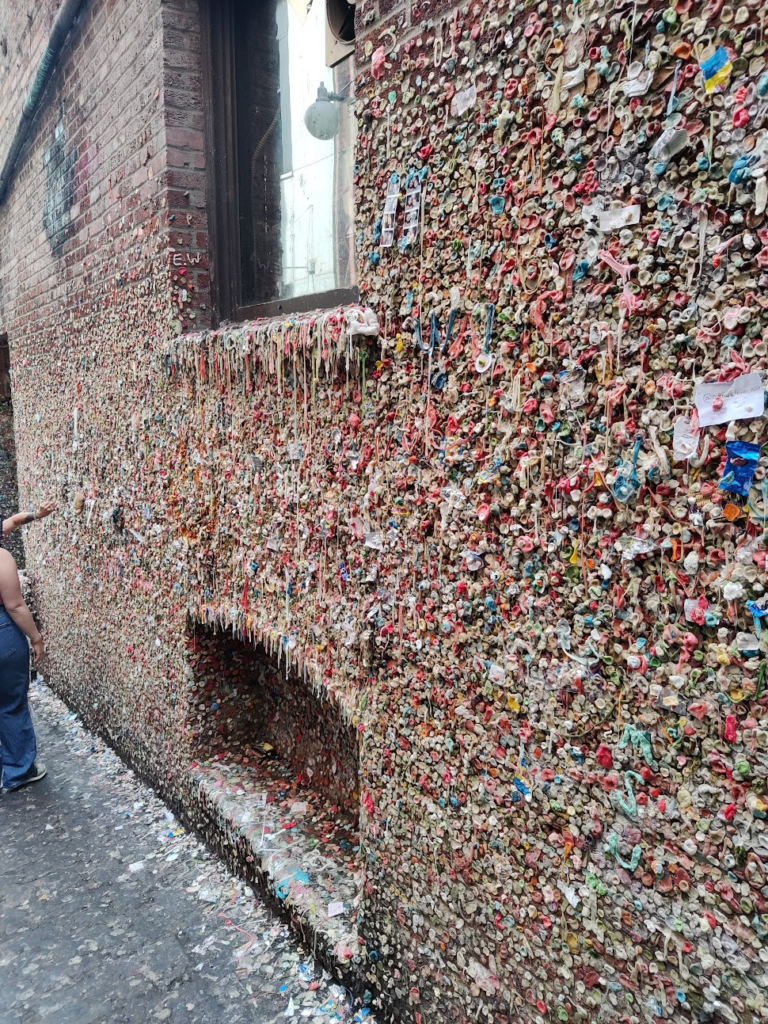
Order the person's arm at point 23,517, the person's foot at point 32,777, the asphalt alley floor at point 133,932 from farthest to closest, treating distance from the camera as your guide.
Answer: the person's arm at point 23,517 < the person's foot at point 32,777 < the asphalt alley floor at point 133,932

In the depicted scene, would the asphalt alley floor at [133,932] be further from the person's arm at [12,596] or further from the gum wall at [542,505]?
the person's arm at [12,596]

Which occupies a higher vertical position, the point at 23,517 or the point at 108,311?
the point at 108,311

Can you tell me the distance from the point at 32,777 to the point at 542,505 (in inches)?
146

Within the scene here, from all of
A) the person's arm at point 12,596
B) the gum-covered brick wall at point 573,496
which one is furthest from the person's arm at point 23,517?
the gum-covered brick wall at point 573,496

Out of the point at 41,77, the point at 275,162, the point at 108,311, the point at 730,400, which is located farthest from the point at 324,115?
the point at 41,77

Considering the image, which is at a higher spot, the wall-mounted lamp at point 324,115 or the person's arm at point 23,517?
the wall-mounted lamp at point 324,115

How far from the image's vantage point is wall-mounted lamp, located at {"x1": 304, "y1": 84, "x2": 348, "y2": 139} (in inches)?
97.3

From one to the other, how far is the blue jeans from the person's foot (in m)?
0.01

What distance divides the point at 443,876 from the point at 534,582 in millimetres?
886

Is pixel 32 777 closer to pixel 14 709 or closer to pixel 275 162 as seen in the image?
pixel 14 709

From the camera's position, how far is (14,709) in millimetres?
4059

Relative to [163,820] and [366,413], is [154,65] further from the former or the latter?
[163,820]

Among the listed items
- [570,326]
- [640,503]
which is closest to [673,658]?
[640,503]

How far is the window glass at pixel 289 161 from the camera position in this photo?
2496 millimetres
